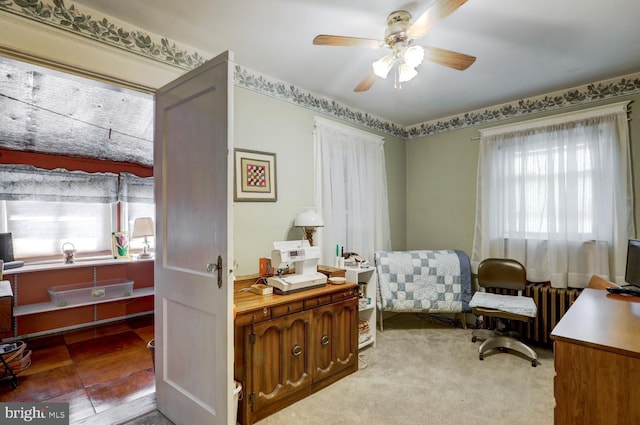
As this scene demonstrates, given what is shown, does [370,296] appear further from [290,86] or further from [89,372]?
[89,372]

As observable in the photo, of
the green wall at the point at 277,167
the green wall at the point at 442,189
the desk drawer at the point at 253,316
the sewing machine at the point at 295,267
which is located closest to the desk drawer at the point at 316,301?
the sewing machine at the point at 295,267

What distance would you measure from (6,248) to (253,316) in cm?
338

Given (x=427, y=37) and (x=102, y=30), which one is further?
(x=427, y=37)

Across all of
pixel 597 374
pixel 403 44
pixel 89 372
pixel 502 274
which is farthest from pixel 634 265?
pixel 89 372

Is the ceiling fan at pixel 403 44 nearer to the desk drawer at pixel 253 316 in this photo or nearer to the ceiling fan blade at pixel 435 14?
the ceiling fan blade at pixel 435 14

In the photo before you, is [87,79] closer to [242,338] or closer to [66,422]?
[242,338]

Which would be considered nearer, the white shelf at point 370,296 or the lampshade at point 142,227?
the white shelf at point 370,296

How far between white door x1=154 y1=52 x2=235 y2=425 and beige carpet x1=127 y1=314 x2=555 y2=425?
0.41 metres

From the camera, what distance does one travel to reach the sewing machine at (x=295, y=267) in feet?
7.30

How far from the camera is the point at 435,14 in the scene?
146 centimetres

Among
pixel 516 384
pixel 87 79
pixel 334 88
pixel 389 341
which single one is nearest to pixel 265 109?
pixel 334 88

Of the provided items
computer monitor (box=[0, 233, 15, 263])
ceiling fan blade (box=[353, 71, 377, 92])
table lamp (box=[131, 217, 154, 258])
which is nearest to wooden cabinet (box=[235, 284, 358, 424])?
ceiling fan blade (box=[353, 71, 377, 92])

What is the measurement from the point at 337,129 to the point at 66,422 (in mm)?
3118

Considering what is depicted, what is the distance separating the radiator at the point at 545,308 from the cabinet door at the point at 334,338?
1787 millimetres
